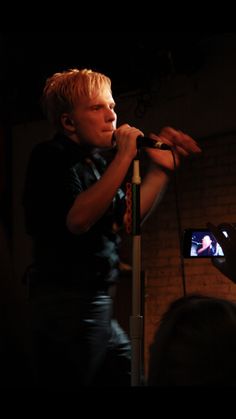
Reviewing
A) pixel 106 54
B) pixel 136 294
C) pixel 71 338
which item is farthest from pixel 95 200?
pixel 106 54

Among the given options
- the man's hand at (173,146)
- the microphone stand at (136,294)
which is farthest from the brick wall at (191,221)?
the microphone stand at (136,294)

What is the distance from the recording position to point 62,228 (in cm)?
206

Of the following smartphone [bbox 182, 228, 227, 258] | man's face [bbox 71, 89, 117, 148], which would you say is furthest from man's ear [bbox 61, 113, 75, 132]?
smartphone [bbox 182, 228, 227, 258]

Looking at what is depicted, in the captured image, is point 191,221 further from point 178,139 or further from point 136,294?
point 136,294

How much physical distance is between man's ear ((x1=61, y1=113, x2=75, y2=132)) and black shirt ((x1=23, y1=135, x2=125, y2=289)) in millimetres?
95

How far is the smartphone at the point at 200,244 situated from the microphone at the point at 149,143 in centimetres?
29

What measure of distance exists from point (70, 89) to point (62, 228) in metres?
0.50

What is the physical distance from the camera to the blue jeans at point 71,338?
6.46 feet

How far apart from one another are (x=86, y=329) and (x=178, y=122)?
3622 millimetres

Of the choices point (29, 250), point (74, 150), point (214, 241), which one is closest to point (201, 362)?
point (214, 241)

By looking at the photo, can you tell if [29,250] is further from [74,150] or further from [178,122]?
[74,150]

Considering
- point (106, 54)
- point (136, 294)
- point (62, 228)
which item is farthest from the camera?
point (106, 54)

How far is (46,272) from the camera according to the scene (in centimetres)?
204

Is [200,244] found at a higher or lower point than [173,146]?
lower
